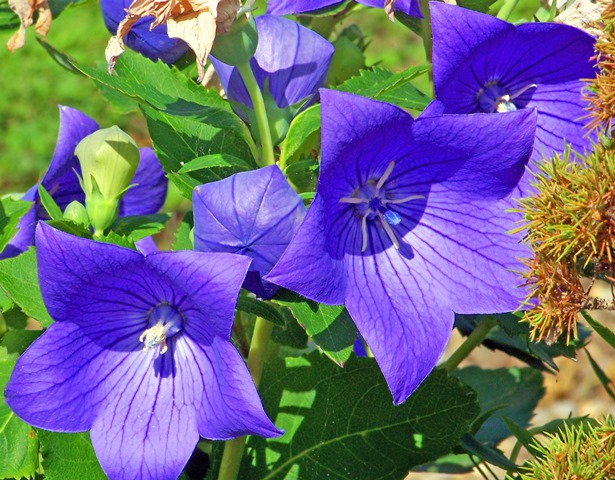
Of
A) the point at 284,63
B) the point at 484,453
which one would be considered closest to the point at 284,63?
the point at 284,63

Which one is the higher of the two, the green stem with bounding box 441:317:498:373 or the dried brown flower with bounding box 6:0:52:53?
the dried brown flower with bounding box 6:0:52:53

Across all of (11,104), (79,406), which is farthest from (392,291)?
(11,104)

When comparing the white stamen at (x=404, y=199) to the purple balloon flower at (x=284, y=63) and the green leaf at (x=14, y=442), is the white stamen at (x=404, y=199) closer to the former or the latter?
the purple balloon flower at (x=284, y=63)

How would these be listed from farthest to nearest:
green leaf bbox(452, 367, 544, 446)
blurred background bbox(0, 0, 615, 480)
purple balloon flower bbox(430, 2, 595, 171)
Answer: blurred background bbox(0, 0, 615, 480), green leaf bbox(452, 367, 544, 446), purple balloon flower bbox(430, 2, 595, 171)

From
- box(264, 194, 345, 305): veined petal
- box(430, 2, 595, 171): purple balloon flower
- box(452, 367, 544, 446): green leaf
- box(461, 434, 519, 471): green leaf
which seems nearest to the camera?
box(264, 194, 345, 305): veined petal

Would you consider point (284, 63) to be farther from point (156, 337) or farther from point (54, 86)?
point (54, 86)

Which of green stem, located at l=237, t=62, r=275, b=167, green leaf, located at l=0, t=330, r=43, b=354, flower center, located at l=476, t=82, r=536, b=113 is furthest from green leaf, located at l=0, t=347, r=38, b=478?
flower center, located at l=476, t=82, r=536, b=113

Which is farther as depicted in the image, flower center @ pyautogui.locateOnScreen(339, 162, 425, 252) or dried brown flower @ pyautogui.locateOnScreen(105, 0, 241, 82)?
flower center @ pyautogui.locateOnScreen(339, 162, 425, 252)

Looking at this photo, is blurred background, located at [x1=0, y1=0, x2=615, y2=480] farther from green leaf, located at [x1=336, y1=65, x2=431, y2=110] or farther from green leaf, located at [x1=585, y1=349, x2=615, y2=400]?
green leaf, located at [x1=336, y1=65, x2=431, y2=110]
